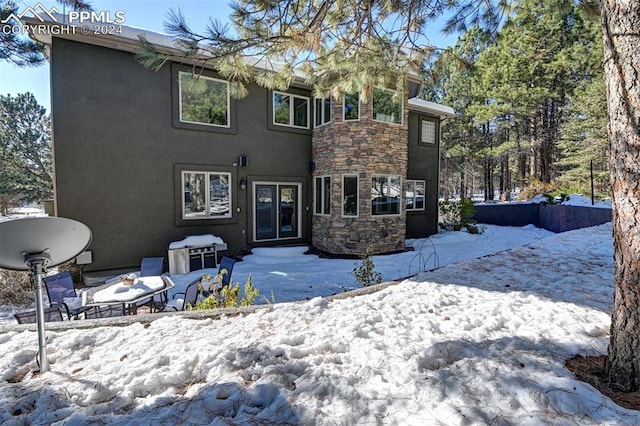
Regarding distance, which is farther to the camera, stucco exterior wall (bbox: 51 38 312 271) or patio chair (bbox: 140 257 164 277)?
stucco exterior wall (bbox: 51 38 312 271)

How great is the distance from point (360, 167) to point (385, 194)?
1234 millimetres

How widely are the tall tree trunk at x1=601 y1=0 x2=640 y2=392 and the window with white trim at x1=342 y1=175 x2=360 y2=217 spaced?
7309 mm

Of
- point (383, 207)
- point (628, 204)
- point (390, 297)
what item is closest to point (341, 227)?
point (383, 207)

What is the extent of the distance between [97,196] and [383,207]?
743 cm

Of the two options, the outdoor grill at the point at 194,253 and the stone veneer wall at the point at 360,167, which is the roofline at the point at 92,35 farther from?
the outdoor grill at the point at 194,253

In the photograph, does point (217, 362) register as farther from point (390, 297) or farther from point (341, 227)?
point (341, 227)

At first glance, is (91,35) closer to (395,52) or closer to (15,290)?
(15,290)

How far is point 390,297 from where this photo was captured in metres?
3.79

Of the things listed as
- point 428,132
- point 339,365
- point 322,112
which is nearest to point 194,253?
point 322,112

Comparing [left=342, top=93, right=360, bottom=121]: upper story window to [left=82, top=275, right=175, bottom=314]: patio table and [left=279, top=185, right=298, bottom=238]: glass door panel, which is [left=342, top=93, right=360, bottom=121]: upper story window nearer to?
[left=279, top=185, right=298, bottom=238]: glass door panel

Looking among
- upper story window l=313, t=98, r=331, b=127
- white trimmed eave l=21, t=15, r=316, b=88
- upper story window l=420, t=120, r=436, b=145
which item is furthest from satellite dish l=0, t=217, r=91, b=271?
upper story window l=420, t=120, r=436, b=145

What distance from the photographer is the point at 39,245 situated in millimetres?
2150

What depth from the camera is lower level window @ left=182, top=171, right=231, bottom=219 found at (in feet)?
27.5

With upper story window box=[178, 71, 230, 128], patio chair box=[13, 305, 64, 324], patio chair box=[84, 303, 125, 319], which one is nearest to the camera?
patio chair box=[13, 305, 64, 324]
